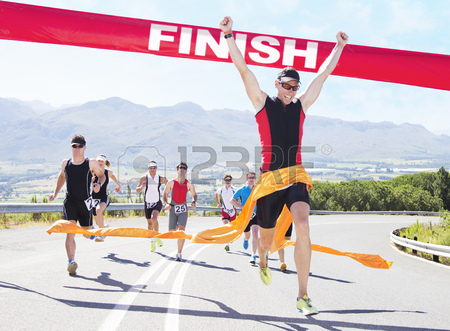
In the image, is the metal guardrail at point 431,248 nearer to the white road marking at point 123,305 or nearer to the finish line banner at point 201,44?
the finish line banner at point 201,44

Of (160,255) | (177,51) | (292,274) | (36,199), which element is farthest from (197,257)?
(36,199)

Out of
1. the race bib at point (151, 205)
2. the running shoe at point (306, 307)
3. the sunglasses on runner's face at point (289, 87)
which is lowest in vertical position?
the running shoe at point (306, 307)

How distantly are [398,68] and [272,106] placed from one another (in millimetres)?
3811

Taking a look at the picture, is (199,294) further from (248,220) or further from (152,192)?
(152,192)

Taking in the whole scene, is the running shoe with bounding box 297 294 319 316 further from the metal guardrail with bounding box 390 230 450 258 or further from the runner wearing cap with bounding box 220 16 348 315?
the metal guardrail with bounding box 390 230 450 258

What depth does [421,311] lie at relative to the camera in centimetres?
542

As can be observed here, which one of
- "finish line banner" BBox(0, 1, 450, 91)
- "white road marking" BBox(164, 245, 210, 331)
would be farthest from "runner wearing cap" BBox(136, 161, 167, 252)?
"finish line banner" BBox(0, 1, 450, 91)

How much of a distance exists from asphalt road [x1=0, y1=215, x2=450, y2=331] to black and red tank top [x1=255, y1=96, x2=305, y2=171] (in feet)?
5.89

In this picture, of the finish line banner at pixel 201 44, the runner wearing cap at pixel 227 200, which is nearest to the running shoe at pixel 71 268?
the finish line banner at pixel 201 44

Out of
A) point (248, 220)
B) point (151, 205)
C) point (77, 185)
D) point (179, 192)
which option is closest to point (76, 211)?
point (77, 185)

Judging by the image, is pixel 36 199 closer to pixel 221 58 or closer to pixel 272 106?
pixel 221 58

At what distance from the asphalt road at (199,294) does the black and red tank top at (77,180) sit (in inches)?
54.7

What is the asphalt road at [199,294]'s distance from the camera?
15.3 feet

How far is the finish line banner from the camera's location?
280 inches
